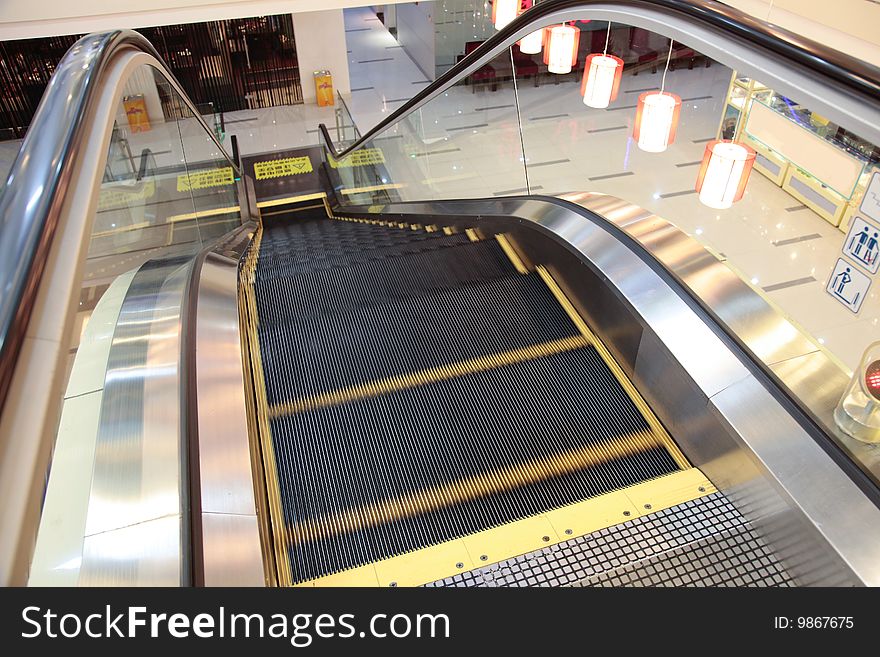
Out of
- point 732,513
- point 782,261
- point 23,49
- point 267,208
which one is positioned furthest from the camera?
point 23,49

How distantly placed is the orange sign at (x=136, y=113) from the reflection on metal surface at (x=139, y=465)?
113cm

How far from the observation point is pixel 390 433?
2238 millimetres

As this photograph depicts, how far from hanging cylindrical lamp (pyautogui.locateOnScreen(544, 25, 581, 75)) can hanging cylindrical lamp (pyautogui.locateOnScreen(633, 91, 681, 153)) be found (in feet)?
9.70

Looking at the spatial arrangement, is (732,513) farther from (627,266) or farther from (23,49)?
(23,49)

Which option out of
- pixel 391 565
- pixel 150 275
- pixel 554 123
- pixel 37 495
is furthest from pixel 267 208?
pixel 37 495

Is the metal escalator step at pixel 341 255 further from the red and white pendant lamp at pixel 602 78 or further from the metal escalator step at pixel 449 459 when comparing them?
the red and white pendant lamp at pixel 602 78

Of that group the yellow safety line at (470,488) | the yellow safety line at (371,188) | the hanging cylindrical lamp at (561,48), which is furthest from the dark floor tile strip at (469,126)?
the yellow safety line at (470,488)

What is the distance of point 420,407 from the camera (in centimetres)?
236

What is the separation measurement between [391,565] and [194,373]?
814mm

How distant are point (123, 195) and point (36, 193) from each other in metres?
1.33

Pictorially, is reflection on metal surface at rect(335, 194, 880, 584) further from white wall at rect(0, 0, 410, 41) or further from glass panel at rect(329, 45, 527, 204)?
white wall at rect(0, 0, 410, 41)

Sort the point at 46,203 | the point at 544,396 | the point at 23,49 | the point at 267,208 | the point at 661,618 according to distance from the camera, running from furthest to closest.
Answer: the point at 23,49 → the point at 267,208 → the point at 544,396 → the point at 661,618 → the point at 46,203

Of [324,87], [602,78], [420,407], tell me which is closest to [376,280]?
[420,407]

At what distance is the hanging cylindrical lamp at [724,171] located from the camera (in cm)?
375
